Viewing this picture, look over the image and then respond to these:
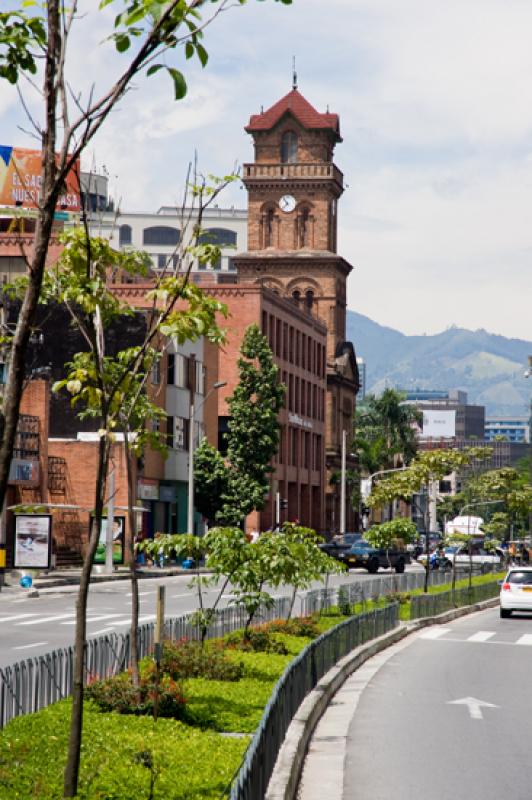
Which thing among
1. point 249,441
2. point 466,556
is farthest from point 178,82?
point 466,556

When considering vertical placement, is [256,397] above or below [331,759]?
above

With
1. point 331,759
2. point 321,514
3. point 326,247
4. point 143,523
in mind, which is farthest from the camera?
point 326,247

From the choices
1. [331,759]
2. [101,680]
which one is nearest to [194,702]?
[101,680]

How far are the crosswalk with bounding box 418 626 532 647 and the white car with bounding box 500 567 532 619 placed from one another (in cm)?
531

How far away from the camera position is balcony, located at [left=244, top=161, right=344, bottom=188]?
132 m

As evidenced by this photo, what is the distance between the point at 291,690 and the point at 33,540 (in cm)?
3380

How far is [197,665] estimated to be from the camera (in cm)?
1903

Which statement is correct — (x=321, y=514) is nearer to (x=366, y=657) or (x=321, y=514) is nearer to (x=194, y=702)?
(x=366, y=657)

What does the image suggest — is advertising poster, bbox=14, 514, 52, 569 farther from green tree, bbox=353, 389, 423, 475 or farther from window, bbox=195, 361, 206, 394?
green tree, bbox=353, 389, 423, 475

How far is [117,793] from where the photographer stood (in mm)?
10945

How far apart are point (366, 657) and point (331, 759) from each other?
38.0 feet

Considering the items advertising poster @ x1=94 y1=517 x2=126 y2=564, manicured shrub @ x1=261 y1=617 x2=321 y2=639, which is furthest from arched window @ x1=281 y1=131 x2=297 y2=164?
manicured shrub @ x1=261 y1=617 x2=321 y2=639

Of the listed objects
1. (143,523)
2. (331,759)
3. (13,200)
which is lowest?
(331,759)

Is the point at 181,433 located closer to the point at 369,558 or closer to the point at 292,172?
the point at 369,558
